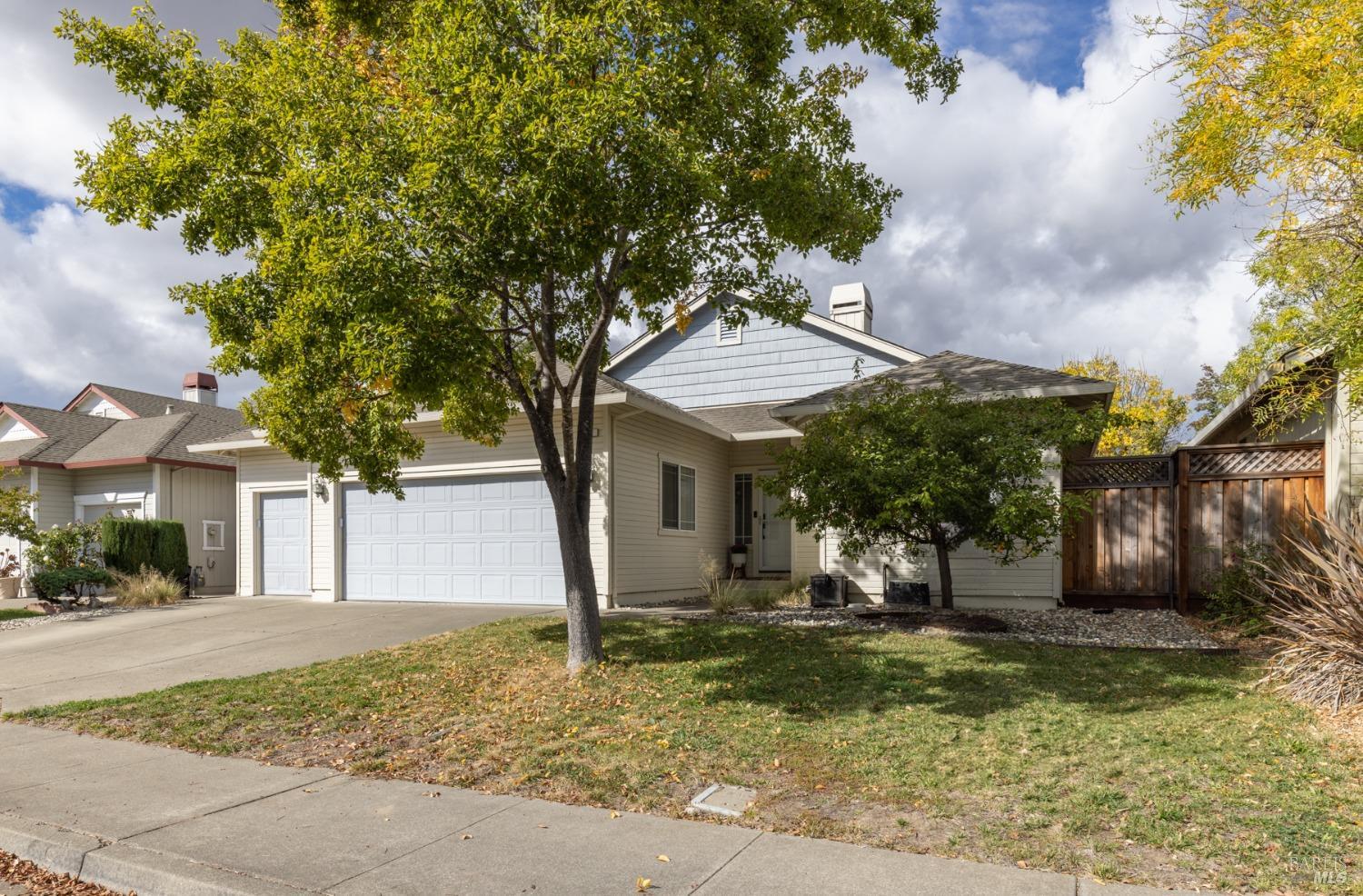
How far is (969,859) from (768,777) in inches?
60.0

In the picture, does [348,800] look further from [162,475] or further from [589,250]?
[162,475]

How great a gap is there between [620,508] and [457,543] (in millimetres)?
2991

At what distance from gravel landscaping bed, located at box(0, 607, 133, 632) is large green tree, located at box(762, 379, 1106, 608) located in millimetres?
11209

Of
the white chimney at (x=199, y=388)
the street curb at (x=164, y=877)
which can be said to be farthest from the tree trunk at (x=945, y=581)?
the white chimney at (x=199, y=388)

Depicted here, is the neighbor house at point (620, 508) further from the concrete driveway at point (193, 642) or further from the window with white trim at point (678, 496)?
the concrete driveway at point (193, 642)

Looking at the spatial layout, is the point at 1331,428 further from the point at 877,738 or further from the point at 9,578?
the point at 9,578

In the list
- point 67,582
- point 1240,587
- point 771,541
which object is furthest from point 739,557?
point 67,582

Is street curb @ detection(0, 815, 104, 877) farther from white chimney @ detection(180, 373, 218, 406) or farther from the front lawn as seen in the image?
white chimney @ detection(180, 373, 218, 406)

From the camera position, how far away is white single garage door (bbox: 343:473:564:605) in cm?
1391


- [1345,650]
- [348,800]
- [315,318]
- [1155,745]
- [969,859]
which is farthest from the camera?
[315,318]

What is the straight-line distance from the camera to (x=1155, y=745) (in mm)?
5684

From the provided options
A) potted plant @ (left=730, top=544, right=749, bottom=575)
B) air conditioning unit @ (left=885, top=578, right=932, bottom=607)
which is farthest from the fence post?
potted plant @ (left=730, top=544, right=749, bottom=575)

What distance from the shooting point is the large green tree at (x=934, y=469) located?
9570 mm

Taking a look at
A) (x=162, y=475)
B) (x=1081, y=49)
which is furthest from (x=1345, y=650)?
(x=162, y=475)
